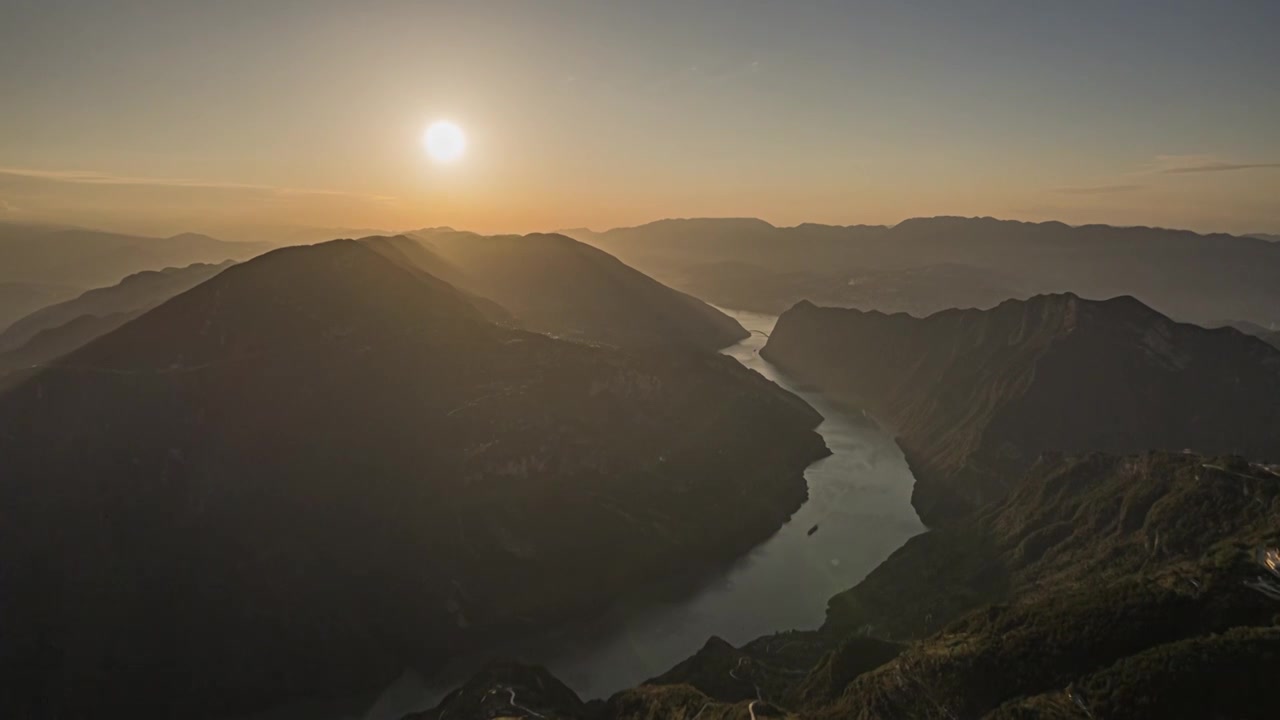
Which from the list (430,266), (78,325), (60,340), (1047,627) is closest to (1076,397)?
(1047,627)

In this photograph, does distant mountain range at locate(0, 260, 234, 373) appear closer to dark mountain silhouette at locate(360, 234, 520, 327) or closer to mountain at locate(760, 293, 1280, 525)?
dark mountain silhouette at locate(360, 234, 520, 327)

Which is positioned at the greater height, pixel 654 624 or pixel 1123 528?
pixel 1123 528

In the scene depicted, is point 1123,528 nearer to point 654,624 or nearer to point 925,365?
point 654,624

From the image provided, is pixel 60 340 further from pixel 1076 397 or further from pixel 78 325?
pixel 1076 397

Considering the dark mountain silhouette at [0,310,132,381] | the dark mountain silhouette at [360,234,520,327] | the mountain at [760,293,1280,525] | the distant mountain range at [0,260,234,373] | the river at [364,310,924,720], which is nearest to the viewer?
the river at [364,310,924,720]

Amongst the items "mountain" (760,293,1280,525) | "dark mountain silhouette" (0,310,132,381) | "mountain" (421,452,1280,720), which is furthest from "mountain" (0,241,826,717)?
"dark mountain silhouette" (0,310,132,381)

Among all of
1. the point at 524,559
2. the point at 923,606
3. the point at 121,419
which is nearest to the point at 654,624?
the point at 524,559

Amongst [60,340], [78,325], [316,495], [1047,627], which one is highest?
[78,325]
